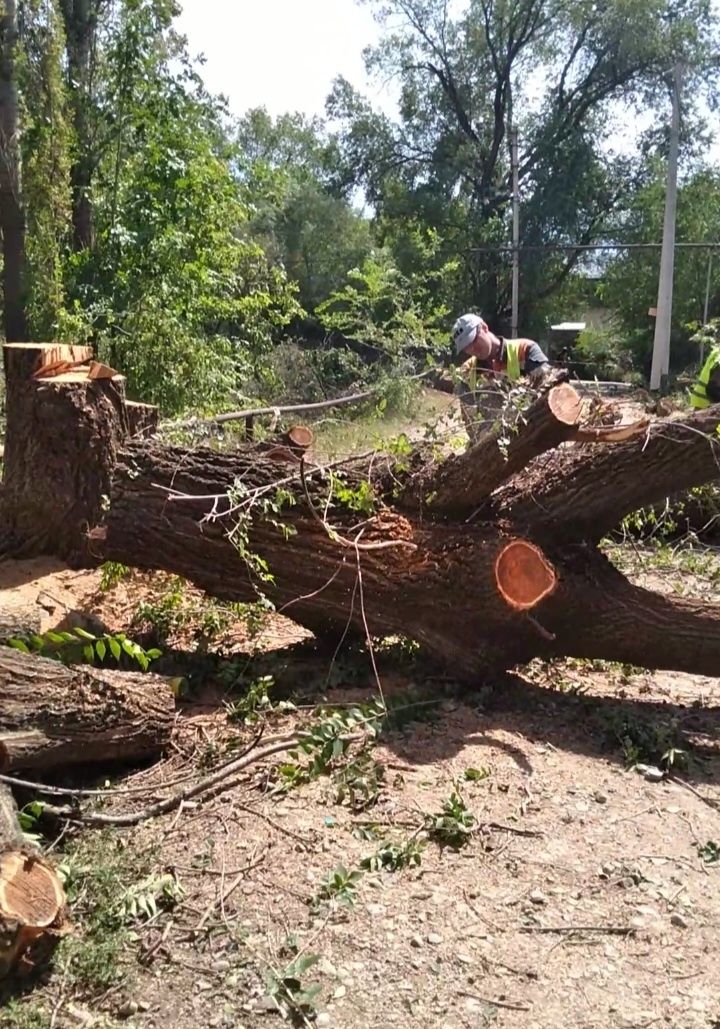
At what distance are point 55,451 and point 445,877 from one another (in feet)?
12.9

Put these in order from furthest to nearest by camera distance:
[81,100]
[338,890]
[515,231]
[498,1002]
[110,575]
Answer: [515,231] < [81,100] < [110,575] < [338,890] < [498,1002]

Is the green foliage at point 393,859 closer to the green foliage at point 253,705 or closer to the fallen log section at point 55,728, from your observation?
the fallen log section at point 55,728

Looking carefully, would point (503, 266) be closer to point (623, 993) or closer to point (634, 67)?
point (634, 67)

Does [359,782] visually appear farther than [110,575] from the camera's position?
No

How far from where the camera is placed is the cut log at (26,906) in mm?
2458

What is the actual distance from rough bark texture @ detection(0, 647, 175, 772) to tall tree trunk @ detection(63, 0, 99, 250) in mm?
9210

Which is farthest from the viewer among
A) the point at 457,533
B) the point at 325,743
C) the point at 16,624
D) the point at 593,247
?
the point at 593,247

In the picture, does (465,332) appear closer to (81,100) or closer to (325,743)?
→ (325,743)

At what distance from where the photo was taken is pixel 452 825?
10.6ft

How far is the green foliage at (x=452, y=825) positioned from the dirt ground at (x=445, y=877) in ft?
0.08

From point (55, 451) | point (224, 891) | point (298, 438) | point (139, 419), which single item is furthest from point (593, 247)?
point (224, 891)

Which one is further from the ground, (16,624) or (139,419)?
(139,419)

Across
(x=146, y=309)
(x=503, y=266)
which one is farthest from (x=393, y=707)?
(x=503, y=266)

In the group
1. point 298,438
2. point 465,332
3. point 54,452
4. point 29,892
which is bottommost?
point 29,892
